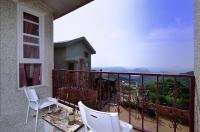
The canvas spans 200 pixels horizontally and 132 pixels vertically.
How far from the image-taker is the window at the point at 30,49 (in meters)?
3.23

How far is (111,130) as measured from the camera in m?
1.11

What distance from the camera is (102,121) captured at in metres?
1.14

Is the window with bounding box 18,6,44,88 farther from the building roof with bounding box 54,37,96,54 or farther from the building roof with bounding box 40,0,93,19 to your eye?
the building roof with bounding box 54,37,96,54

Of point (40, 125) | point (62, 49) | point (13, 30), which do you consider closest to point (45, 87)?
point (40, 125)

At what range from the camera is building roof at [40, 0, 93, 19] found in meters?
3.60

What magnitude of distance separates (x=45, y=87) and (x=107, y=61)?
10790 mm

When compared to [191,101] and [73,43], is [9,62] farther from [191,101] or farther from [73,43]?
[73,43]

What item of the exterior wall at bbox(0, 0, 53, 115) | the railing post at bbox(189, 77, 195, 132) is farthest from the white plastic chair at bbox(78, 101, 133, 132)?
the exterior wall at bbox(0, 0, 53, 115)

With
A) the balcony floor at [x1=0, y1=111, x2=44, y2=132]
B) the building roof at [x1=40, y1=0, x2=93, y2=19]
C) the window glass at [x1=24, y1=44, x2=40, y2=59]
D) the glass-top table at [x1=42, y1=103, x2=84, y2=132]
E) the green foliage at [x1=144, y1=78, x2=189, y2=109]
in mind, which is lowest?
the balcony floor at [x1=0, y1=111, x2=44, y2=132]

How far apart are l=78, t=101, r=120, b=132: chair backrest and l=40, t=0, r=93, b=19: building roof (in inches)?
122

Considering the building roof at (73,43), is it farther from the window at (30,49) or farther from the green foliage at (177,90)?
the green foliage at (177,90)

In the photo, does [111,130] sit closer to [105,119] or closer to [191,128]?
[105,119]

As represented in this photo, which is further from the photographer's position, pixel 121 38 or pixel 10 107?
pixel 121 38

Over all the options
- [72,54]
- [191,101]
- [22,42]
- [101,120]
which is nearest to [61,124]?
[101,120]
